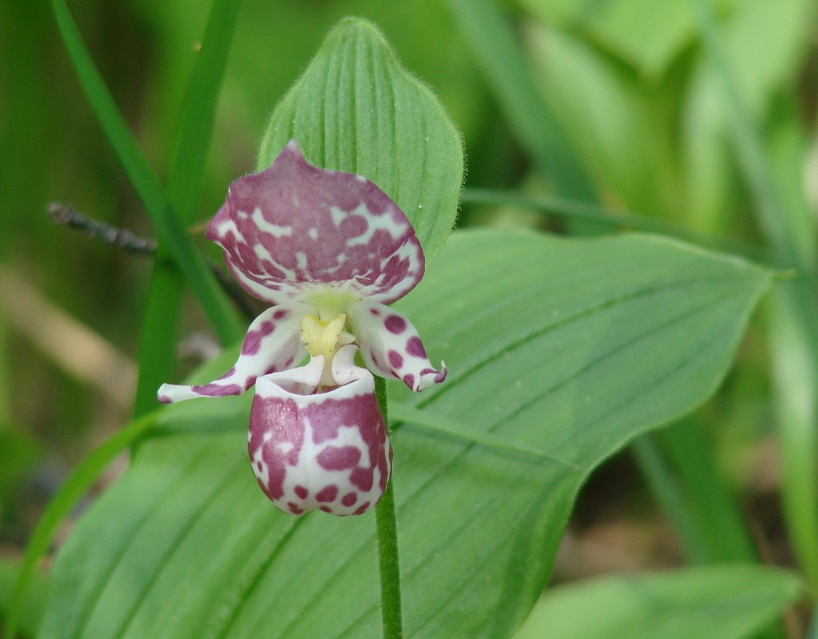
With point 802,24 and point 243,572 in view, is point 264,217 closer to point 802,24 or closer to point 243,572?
point 243,572

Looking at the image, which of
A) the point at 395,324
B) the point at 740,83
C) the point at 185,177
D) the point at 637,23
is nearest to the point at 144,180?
the point at 185,177

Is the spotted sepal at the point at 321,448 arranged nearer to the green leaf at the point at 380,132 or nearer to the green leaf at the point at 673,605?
the green leaf at the point at 380,132

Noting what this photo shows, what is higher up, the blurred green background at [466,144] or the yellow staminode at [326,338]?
the yellow staminode at [326,338]

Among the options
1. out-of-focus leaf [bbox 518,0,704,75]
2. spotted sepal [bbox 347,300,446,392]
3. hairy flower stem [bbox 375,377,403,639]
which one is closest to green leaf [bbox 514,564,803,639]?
hairy flower stem [bbox 375,377,403,639]

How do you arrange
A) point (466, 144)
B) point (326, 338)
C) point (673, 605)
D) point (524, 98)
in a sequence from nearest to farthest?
point (326, 338) → point (673, 605) → point (524, 98) → point (466, 144)

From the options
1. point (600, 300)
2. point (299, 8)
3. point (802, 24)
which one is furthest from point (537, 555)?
point (299, 8)

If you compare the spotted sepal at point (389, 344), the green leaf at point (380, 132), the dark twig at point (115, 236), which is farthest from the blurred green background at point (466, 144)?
the spotted sepal at point (389, 344)

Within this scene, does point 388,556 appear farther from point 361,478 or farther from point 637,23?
point 637,23
